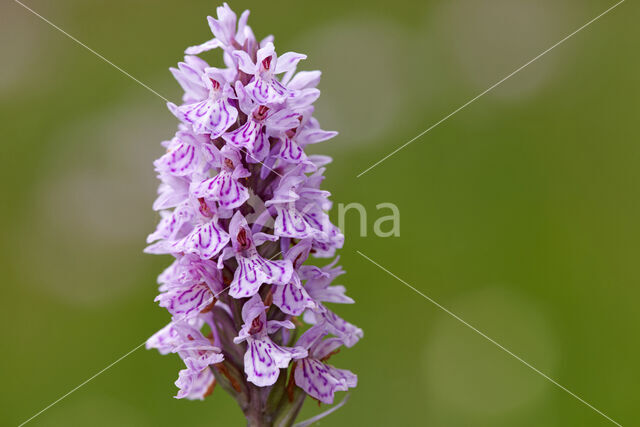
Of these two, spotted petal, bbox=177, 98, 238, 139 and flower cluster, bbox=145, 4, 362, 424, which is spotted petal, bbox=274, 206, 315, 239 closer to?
flower cluster, bbox=145, 4, 362, 424

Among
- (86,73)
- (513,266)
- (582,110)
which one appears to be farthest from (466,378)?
(86,73)

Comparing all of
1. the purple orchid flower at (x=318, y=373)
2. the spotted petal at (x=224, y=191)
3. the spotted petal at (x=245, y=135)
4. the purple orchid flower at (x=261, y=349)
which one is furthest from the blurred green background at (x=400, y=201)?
the spotted petal at (x=245, y=135)

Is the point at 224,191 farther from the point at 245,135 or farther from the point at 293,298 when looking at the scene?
the point at 293,298

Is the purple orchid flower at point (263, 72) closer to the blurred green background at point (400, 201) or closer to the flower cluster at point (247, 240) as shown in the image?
the flower cluster at point (247, 240)

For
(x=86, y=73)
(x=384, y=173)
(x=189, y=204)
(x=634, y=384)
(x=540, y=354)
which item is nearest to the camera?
(x=189, y=204)

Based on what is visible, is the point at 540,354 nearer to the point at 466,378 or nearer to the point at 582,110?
the point at 466,378

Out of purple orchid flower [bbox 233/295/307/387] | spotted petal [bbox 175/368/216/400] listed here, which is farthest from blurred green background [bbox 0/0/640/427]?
purple orchid flower [bbox 233/295/307/387]

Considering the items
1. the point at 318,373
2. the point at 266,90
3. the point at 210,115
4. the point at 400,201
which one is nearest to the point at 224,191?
the point at 210,115
